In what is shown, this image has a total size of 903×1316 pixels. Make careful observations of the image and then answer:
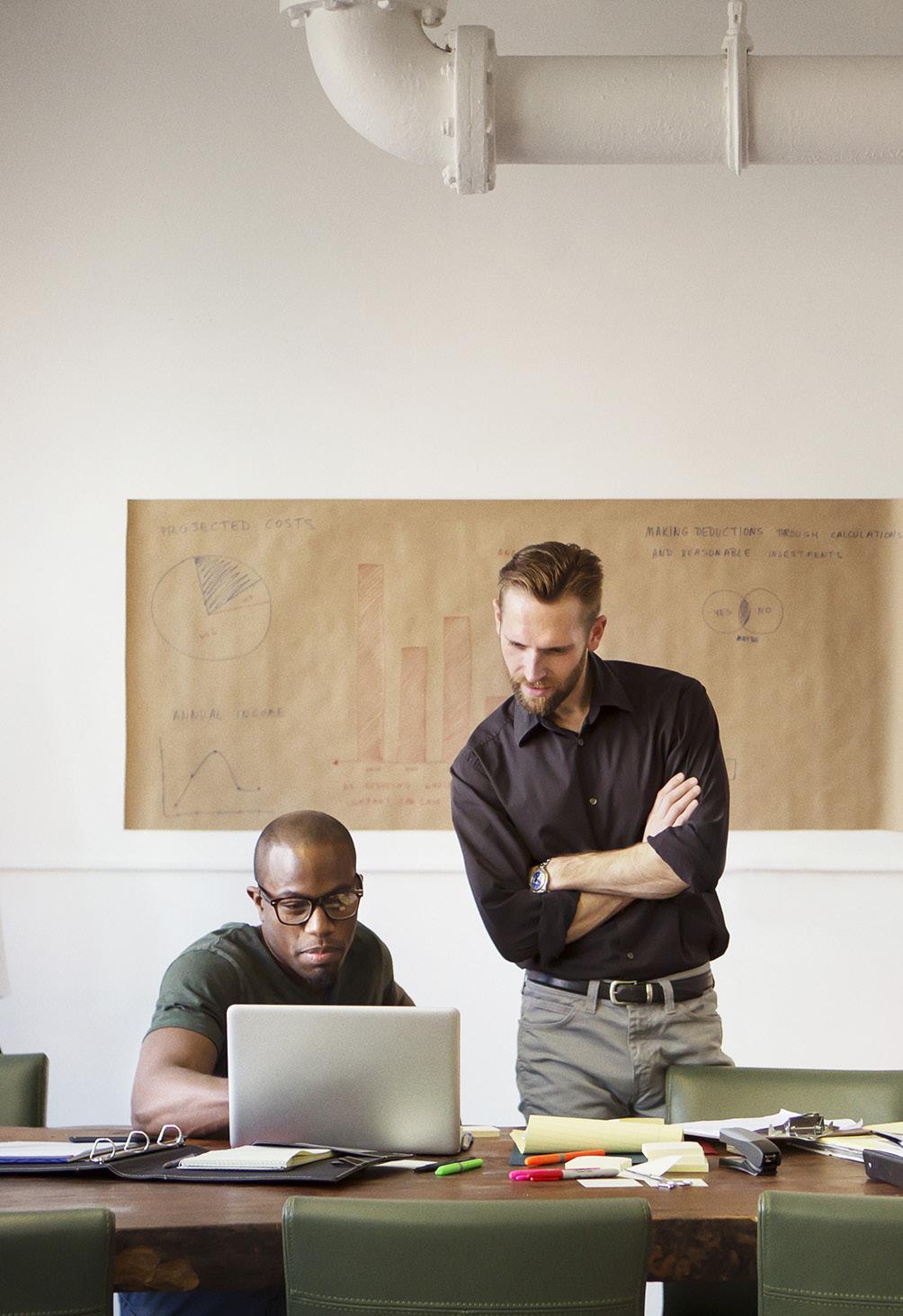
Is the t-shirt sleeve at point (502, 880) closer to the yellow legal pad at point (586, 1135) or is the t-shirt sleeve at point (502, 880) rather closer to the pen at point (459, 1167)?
the yellow legal pad at point (586, 1135)

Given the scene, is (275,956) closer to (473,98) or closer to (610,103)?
(473,98)

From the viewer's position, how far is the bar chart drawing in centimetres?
428

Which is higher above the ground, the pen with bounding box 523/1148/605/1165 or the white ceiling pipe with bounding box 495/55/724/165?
the white ceiling pipe with bounding box 495/55/724/165

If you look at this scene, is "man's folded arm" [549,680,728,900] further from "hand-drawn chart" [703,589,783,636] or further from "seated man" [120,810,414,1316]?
"hand-drawn chart" [703,589,783,636]

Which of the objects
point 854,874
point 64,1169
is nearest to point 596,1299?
point 64,1169

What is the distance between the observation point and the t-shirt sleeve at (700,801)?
3055 millimetres

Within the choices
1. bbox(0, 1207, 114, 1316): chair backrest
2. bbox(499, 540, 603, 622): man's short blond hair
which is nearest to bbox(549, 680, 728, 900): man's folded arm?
bbox(499, 540, 603, 622): man's short blond hair

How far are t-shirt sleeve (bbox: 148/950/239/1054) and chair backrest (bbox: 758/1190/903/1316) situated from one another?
3.88 ft

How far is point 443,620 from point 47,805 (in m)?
1.37

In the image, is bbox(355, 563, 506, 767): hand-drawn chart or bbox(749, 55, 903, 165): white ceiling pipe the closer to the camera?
bbox(749, 55, 903, 165): white ceiling pipe


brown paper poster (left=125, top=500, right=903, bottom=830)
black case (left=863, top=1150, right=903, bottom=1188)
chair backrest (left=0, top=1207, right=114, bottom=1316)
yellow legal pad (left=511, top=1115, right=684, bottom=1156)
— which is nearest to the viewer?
chair backrest (left=0, top=1207, right=114, bottom=1316)

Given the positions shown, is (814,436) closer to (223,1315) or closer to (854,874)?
(854,874)

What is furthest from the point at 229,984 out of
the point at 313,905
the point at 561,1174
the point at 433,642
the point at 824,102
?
the point at 824,102

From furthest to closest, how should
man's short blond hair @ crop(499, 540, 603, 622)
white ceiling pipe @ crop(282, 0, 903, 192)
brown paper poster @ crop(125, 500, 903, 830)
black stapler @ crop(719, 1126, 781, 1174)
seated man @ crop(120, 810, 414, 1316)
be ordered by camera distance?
brown paper poster @ crop(125, 500, 903, 830)
man's short blond hair @ crop(499, 540, 603, 622)
white ceiling pipe @ crop(282, 0, 903, 192)
seated man @ crop(120, 810, 414, 1316)
black stapler @ crop(719, 1126, 781, 1174)
